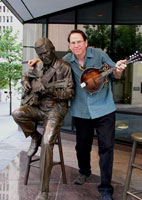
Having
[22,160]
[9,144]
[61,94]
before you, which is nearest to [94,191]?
[61,94]

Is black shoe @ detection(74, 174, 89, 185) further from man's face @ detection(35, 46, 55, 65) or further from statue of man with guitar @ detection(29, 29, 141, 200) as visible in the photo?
man's face @ detection(35, 46, 55, 65)

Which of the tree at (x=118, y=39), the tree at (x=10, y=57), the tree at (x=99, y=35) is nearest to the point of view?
the tree at (x=118, y=39)

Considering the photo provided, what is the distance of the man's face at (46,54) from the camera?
3.41 meters

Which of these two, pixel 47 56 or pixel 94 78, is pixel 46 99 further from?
pixel 94 78

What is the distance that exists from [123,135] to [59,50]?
3015mm

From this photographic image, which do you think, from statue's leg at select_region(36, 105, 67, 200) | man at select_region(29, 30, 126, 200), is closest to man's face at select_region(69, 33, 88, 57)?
man at select_region(29, 30, 126, 200)

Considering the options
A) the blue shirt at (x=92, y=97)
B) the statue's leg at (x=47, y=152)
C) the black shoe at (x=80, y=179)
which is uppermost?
the blue shirt at (x=92, y=97)

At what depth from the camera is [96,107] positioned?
135 inches

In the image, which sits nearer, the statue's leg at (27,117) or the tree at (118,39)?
the statue's leg at (27,117)

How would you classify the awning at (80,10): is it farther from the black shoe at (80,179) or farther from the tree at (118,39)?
the black shoe at (80,179)

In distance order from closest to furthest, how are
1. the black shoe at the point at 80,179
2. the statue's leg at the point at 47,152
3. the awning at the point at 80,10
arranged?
1. the statue's leg at the point at 47,152
2. the black shoe at the point at 80,179
3. the awning at the point at 80,10

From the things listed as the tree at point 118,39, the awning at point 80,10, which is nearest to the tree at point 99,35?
the tree at point 118,39

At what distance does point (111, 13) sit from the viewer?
6.71 metres

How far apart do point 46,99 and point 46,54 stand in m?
0.62
